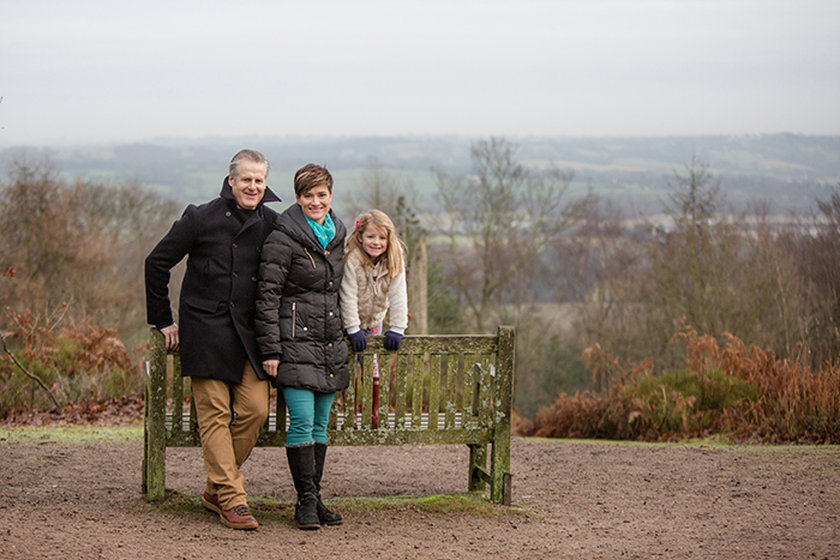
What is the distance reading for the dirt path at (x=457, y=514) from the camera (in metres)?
5.05

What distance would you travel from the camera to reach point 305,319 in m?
5.39

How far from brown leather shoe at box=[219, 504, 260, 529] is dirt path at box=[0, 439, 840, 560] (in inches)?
3.8

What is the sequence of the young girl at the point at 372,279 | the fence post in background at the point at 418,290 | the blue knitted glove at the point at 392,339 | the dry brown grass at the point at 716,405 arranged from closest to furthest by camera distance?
the young girl at the point at 372,279 < the blue knitted glove at the point at 392,339 < the dry brown grass at the point at 716,405 < the fence post in background at the point at 418,290

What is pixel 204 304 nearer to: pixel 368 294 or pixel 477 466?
pixel 368 294

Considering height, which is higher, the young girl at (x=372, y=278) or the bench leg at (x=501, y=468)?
the young girl at (x=372, y=278)

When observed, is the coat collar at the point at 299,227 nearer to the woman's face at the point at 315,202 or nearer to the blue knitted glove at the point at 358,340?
the woman's face at the point at 315,202

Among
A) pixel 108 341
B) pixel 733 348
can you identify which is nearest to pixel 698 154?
pixel 733 348

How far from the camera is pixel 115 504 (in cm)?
580

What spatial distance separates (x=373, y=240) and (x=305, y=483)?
1574 millimetres

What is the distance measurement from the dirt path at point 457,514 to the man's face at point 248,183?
197 cm

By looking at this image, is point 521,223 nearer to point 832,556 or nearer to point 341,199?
point 341,199

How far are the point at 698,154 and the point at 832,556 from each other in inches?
1001

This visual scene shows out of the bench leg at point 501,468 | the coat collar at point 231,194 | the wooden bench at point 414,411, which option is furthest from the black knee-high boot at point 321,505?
the coat collar at point 231,194

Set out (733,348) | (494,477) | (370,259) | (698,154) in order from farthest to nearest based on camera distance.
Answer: (698,154)
(733,348)
(494,477)
(370,259)
